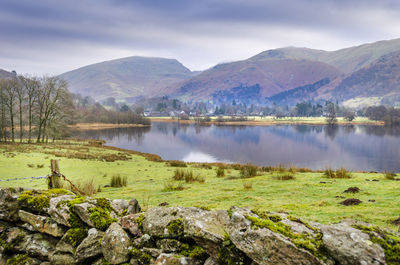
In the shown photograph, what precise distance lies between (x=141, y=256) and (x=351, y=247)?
3.11 metres

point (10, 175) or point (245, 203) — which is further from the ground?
point (245, 203)

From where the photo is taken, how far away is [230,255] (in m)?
3.90

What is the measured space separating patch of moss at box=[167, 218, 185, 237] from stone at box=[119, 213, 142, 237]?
2.22 feet

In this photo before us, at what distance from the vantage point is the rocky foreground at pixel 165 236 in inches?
137

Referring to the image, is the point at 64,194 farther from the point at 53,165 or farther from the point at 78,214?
the point at 53,165

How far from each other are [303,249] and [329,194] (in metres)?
6.73

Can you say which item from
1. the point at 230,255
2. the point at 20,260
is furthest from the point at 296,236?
the point at 20,260

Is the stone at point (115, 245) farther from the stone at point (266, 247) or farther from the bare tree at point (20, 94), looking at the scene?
the bare tree at point (20, 94)

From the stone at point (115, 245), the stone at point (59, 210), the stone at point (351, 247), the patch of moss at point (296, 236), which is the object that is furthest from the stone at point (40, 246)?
the stone at point (351, 247)

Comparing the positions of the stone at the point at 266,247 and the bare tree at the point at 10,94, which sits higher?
the bare tree at the point at 10,94

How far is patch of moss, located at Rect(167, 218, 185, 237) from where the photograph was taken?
4301 millimetres

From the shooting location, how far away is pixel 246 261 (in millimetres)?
3898

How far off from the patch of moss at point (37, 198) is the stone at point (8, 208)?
0.58ft

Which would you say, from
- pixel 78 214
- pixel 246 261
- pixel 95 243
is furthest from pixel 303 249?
pixel 78 214
